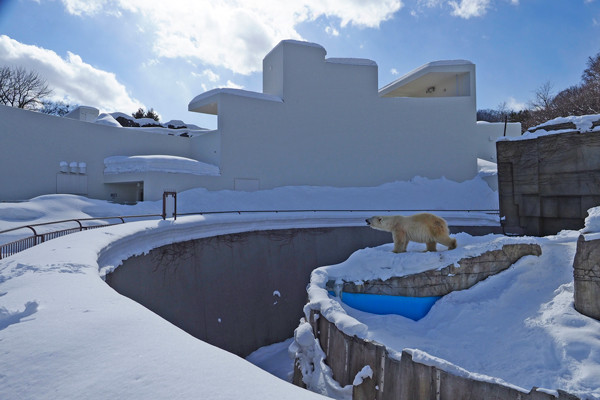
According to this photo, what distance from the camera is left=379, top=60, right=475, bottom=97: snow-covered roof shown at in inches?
855

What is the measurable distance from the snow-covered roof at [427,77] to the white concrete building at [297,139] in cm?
9

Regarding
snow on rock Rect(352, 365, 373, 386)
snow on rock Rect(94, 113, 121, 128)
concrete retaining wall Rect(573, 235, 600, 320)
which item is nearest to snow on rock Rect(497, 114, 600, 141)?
concrete retaining wall Rect(573, 235, 600, 320)

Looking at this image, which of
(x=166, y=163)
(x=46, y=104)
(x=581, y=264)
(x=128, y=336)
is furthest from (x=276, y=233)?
(x=46, y=104)

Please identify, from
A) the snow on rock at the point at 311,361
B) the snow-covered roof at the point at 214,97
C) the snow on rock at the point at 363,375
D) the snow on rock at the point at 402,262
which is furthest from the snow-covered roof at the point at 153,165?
the snow on rock at the point at 363,375

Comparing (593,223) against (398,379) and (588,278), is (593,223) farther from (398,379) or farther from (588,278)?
(398,379)

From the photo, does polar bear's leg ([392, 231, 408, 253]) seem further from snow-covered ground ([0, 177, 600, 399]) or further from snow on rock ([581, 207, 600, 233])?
snow on rock ([581, 207, 600, 233])

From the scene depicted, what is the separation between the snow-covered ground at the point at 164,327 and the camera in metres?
1.52

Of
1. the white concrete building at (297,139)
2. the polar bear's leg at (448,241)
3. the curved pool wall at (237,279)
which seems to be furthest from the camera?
the white concrete building at (297,139)

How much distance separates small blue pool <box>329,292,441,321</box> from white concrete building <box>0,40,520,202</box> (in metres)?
12.3

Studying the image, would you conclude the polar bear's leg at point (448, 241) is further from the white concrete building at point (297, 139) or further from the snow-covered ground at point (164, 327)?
the white concrete building at point (297, 139)

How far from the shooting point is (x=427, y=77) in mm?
23156

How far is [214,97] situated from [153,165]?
5158 millimetres

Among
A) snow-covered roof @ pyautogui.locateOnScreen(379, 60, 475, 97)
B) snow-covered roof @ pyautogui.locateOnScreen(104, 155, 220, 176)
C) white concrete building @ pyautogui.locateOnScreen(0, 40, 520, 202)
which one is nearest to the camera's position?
snow-covered roof @ pyautogui.locateOnScreen(104, 155, 220, 176)

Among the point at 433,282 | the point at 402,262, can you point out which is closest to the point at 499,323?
the point at 433,282
